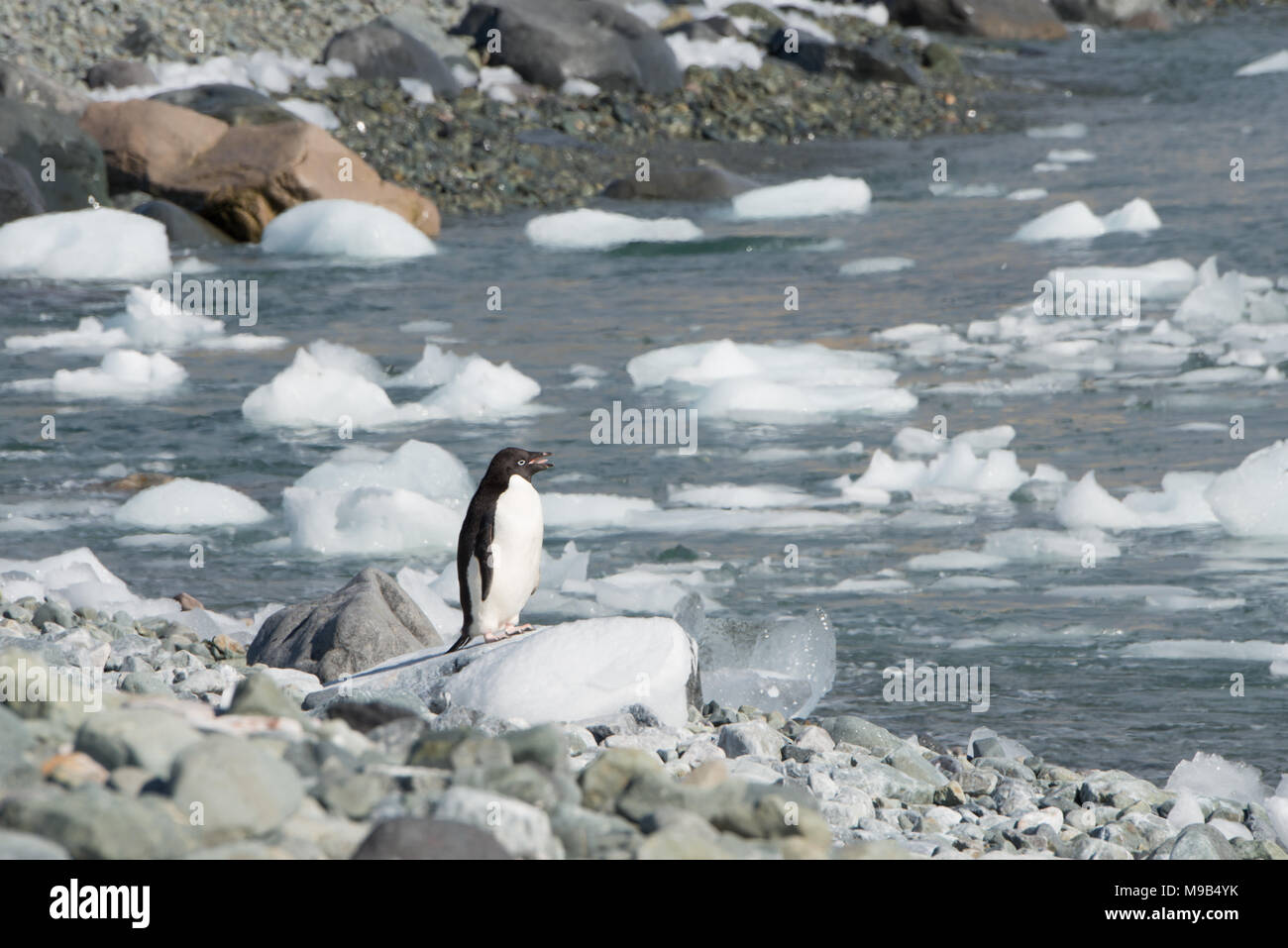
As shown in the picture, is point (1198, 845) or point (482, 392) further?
point (482, 392)

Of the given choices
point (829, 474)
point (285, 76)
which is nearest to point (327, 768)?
point (829, 474)

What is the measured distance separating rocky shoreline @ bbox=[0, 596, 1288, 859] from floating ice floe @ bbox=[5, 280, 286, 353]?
263 inches

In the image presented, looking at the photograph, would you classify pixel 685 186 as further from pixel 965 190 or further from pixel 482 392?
pixel 482 392

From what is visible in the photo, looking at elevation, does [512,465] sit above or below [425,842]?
above

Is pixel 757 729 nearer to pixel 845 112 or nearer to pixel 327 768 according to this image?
pixel 327 768

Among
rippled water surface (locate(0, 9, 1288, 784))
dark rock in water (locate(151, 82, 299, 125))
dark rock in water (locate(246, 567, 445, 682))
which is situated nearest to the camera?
dark rock in water (locate(246, 567, 445, 682))

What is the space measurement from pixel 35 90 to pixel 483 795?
1404 centimetres

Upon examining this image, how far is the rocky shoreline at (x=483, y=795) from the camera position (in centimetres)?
302

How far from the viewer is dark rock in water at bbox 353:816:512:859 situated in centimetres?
296

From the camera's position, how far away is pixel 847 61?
21422mm

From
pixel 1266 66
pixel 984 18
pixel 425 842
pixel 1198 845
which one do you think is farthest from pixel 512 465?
pixel 984 18

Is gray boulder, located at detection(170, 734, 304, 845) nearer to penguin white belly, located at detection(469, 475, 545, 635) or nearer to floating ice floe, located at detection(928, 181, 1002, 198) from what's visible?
penguin white belly, located at detection(469, 475, 545, 635)

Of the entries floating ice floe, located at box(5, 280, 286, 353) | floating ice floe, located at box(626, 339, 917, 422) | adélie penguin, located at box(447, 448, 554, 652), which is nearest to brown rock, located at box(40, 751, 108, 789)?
adélie penguin, located at box(447, 448, 554, 652)
